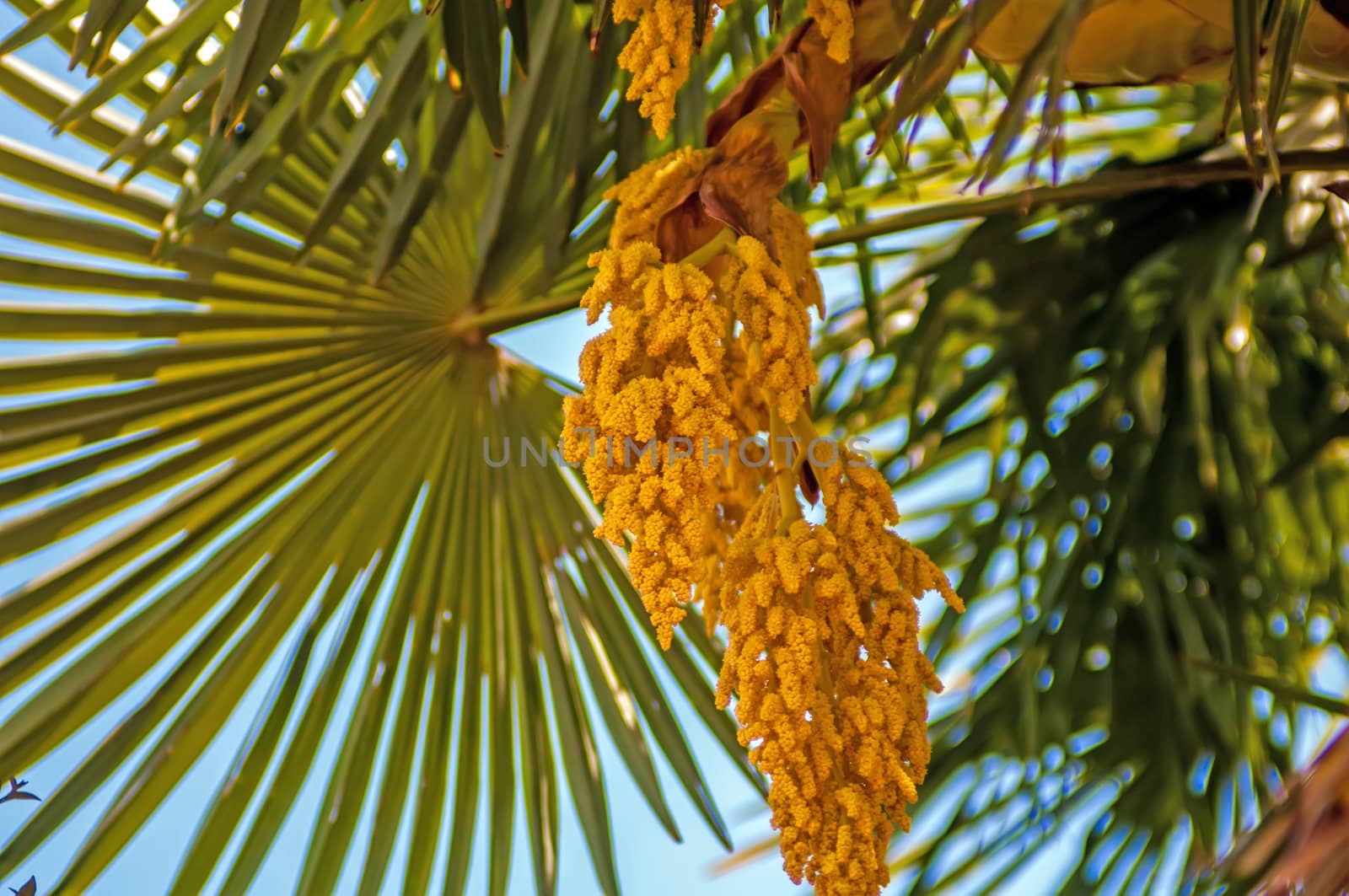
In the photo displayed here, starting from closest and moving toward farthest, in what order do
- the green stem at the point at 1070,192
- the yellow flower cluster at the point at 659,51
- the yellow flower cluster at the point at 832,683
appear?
the yellow flower cluster at the point at 832,683, the yellow flower cluster at the point at 659,51, the green stem at the point at 1070,192

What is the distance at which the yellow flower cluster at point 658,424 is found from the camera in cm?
91

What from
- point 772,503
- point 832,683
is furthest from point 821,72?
point 832,683

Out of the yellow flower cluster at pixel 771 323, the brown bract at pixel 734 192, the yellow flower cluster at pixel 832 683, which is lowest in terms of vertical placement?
the yellow flower cluster at pixel 832 683

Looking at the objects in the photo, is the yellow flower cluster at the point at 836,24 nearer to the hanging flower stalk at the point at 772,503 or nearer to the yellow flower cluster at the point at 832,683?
the hanging flower stalk at the point at 772,503

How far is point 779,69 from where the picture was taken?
1.14m

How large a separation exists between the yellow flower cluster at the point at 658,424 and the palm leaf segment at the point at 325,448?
0.56 metres

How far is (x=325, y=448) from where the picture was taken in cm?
170

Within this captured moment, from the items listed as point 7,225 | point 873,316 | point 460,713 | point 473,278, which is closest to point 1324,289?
point 873,316

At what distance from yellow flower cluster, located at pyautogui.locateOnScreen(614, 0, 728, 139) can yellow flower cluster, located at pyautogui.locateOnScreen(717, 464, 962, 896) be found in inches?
11.7

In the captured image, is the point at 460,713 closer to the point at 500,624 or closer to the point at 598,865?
the point at 500,624

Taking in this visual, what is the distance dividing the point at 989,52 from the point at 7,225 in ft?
3.52

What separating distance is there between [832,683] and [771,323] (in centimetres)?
24

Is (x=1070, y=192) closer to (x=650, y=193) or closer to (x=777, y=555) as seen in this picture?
(x=650, y=193)

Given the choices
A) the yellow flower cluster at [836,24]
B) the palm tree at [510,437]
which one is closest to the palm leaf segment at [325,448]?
the palm tree at [510,437]
